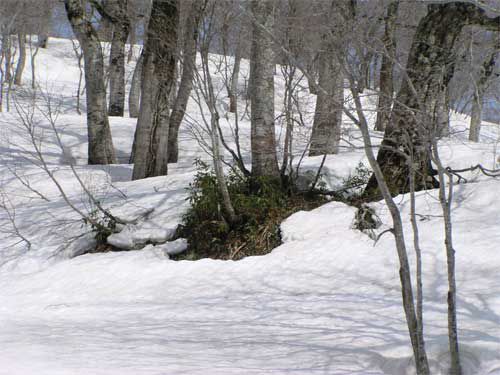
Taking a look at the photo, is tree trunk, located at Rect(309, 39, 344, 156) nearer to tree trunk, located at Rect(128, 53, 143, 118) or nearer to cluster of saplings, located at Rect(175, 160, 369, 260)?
cluster of saplings, located at Rect(175, 160, 369, 260)

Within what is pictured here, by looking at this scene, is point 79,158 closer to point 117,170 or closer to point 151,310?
point 117,170

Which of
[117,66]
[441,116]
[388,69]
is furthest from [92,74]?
[441,116]

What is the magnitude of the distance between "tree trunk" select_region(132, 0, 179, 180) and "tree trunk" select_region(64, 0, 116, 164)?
141cm

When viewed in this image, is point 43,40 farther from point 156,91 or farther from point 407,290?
point 407,290

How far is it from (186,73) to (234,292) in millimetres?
5361

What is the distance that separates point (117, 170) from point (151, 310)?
487 cm

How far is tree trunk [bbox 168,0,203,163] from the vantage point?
6158 mm

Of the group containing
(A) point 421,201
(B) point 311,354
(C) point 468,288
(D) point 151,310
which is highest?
(A) point 421,201

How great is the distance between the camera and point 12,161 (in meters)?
9.66

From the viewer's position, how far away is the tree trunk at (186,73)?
6.16 m

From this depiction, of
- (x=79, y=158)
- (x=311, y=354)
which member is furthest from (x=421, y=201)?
(x=79, y=158)

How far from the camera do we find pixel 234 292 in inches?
197

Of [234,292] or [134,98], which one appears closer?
[234,292]

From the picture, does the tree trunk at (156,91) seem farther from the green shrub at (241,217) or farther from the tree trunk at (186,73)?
the green shrub at (241,217)
